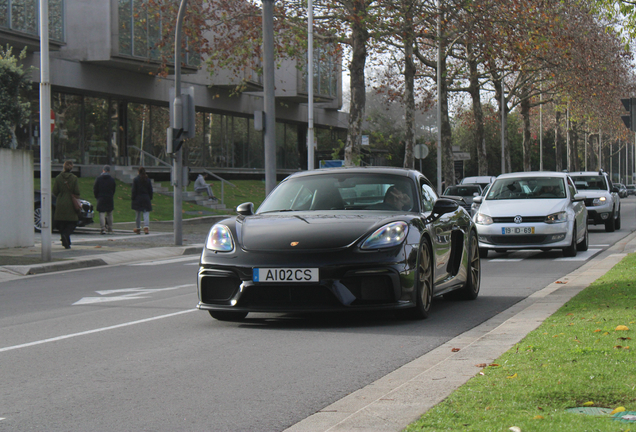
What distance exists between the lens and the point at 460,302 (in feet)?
33.2

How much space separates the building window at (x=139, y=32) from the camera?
35625mm

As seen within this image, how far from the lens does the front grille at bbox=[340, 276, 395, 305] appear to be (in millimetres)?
7582

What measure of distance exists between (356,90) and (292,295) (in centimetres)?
2627

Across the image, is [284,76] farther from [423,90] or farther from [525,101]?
[525,101]

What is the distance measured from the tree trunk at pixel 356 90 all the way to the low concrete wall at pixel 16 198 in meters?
15.3

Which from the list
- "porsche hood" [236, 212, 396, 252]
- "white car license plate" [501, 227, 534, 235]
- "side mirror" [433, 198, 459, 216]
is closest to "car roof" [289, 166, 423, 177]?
"side mirror" [433, 198, 459, 216]

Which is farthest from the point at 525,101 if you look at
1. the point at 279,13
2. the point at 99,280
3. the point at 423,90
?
the point at 99,280

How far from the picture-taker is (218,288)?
7.93 m

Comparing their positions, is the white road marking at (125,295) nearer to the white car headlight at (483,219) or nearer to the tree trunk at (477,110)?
the white car headlight at (483,219)

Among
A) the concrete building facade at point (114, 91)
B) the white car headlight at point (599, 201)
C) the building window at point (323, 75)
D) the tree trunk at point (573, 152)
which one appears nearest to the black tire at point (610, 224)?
the white car headlight at point (599, 201)

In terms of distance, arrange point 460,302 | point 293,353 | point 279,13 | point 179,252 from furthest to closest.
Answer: point 279,13, point 179,252, point 460,302, point 293,353

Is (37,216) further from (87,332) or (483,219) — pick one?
(87,332)

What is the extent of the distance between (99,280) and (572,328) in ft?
28.4

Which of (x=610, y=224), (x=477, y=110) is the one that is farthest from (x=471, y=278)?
(x=477, y=110)
